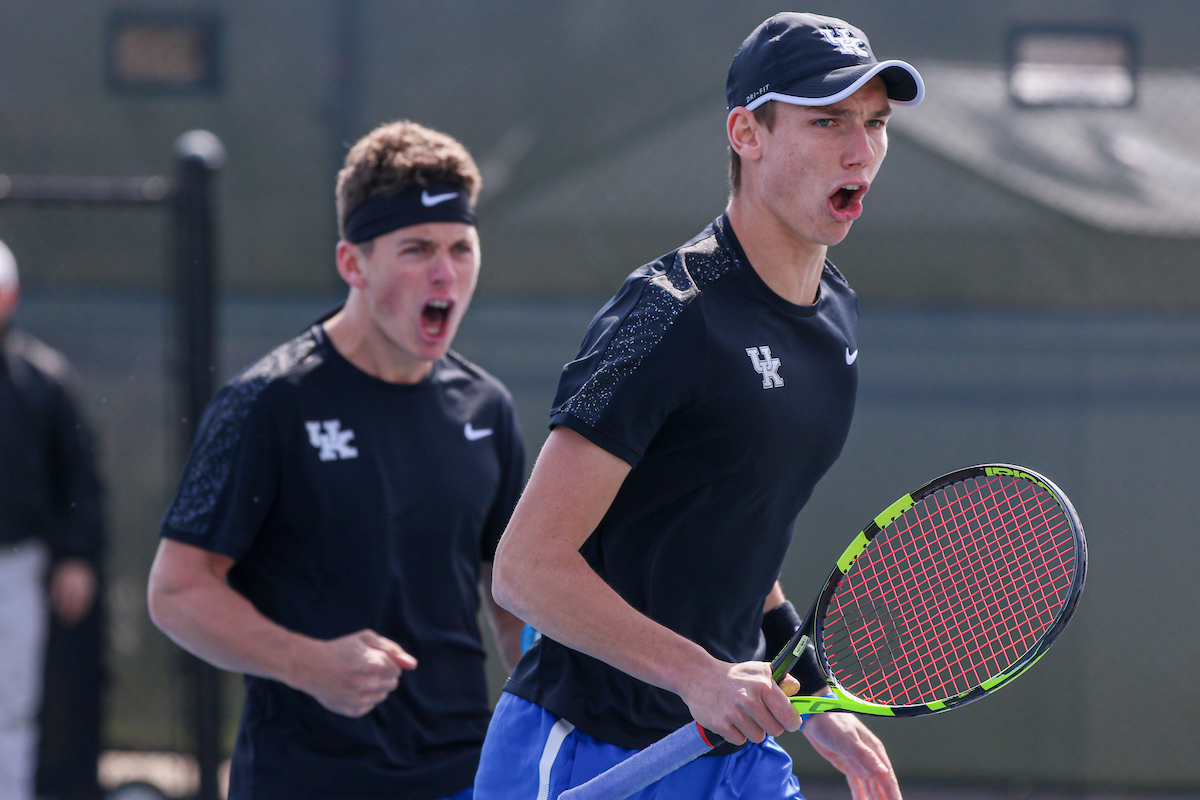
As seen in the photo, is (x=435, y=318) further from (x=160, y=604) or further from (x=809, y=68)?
(x=809, y=68)

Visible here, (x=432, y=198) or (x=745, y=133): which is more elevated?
(x=745, y=133)

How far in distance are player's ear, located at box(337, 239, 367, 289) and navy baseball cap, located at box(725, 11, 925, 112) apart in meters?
1.02

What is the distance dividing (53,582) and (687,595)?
3076 millimetres

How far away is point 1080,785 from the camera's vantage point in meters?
4.90

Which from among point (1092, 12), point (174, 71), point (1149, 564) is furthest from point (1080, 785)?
point (174, 71)

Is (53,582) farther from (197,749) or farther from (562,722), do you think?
(562,722)

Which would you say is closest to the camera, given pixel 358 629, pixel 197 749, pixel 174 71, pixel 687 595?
pixel 687 595

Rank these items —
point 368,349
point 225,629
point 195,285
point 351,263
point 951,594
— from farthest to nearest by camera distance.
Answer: point 195,285, point 951,594, point 351,263, point 368,349, point 225,629

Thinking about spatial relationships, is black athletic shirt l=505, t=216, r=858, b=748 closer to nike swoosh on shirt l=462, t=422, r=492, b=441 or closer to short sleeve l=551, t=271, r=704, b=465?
short sleeve l=551, t=271, r=704, b=465

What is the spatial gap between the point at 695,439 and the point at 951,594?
56.3 inches

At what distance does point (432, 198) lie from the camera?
2826 millimetres

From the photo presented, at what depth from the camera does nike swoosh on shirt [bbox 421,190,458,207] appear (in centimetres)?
281

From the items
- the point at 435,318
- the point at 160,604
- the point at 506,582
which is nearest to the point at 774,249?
the point at 506,582

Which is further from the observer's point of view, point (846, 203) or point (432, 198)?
point (432, 198)
